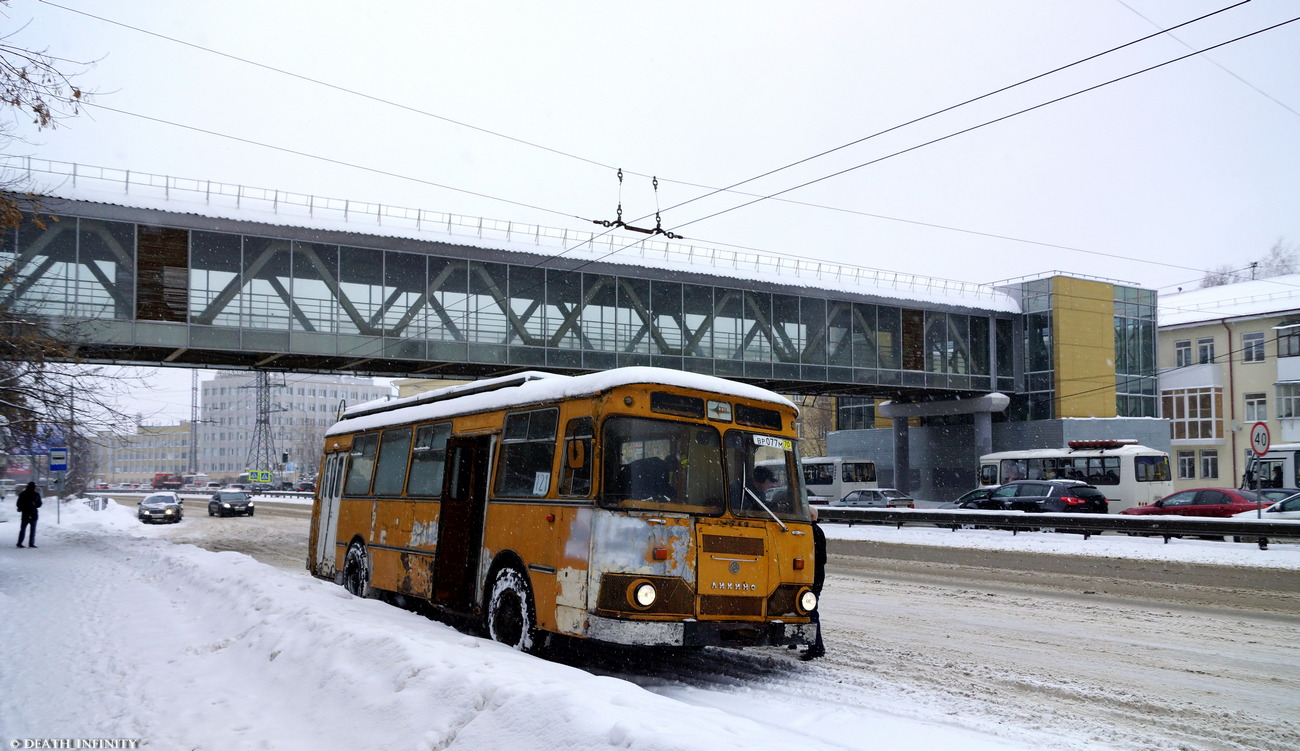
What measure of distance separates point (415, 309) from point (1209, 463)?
5012cm

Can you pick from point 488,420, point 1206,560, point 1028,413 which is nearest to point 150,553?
point 488,420

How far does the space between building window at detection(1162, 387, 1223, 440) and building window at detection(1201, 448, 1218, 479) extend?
1132 mm

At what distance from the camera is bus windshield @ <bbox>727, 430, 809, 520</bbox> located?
8.94 metres

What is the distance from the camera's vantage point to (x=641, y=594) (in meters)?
8.18

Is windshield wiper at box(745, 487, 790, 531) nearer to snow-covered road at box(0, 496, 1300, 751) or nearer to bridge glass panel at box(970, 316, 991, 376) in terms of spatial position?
snow-covered road at box(0, 496, 1300, 751)

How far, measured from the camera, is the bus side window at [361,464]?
14.4 metres

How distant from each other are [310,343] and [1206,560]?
28288 mm

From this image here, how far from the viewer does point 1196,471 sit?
61.0m

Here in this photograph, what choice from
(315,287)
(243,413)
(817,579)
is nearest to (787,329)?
(315,287)

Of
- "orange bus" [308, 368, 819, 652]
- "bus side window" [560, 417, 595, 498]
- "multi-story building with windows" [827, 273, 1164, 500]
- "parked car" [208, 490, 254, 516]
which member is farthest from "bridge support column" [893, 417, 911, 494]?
"bus side window" [560, 417, 595, 498]

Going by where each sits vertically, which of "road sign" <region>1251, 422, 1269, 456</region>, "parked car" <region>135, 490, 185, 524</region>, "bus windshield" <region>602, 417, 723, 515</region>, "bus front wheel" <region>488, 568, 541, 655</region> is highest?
"road sign" <region>1251, 422, 1269, 456</region>

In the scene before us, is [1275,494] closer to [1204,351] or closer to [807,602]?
[807,602]

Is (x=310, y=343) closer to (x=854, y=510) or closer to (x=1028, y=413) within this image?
(x=854, y=510)

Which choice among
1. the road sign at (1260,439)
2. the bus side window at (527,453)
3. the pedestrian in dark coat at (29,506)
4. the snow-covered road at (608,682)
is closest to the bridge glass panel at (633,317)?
the pedestrian in dark coat at (29,506)
